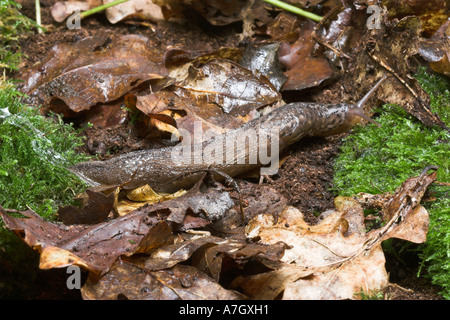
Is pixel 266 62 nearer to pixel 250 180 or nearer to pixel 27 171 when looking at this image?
pixel 250 180

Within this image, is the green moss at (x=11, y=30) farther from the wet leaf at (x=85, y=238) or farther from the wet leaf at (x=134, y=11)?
the wet leaf at (x=85, y=238)

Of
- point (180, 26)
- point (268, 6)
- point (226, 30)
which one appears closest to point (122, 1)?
point (180, 26)

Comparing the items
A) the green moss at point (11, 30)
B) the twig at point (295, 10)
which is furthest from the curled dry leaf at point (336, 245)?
the green moss at point (11, 30)

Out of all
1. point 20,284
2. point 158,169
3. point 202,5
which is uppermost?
point 202,5

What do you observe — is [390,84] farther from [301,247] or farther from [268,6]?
[301,247]

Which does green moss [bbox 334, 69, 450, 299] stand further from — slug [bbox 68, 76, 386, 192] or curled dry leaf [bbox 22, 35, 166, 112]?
curled dry leaf [bbox 22, 35, 166, 112]

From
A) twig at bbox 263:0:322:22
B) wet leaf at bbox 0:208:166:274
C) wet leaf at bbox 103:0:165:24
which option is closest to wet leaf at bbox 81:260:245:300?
wet leaf at bbox 0:208:166:274

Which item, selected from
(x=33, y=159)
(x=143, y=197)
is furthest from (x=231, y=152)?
(x=33, y=159)

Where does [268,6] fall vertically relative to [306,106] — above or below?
above
